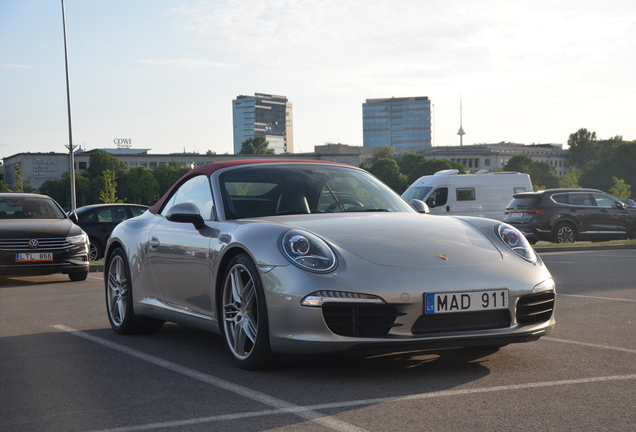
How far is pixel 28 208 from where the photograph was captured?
13.6 m

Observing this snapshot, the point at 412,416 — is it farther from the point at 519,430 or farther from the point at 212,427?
the point at 212,427

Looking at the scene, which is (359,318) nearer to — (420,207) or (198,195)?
(420,207)

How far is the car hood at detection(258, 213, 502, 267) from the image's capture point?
184 inches

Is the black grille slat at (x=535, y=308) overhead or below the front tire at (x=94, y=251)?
overhead

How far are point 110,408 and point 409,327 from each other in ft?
5.32

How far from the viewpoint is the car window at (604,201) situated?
73.3 ft

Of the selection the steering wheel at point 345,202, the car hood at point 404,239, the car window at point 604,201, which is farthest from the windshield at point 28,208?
the car window at point 604,201

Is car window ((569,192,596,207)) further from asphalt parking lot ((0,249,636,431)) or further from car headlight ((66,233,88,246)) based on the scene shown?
asphalt parking lot ((0,249,636,431))

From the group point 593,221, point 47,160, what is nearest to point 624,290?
point 593,221

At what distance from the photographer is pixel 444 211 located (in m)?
28.0

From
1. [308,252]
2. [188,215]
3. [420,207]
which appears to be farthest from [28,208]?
[308,252]

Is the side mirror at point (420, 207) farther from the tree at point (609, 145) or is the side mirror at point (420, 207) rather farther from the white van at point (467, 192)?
the tree at point (609, 145)

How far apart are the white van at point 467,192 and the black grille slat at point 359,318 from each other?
916 inches

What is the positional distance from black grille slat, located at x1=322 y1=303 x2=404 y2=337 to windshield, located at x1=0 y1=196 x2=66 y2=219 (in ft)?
33.4
